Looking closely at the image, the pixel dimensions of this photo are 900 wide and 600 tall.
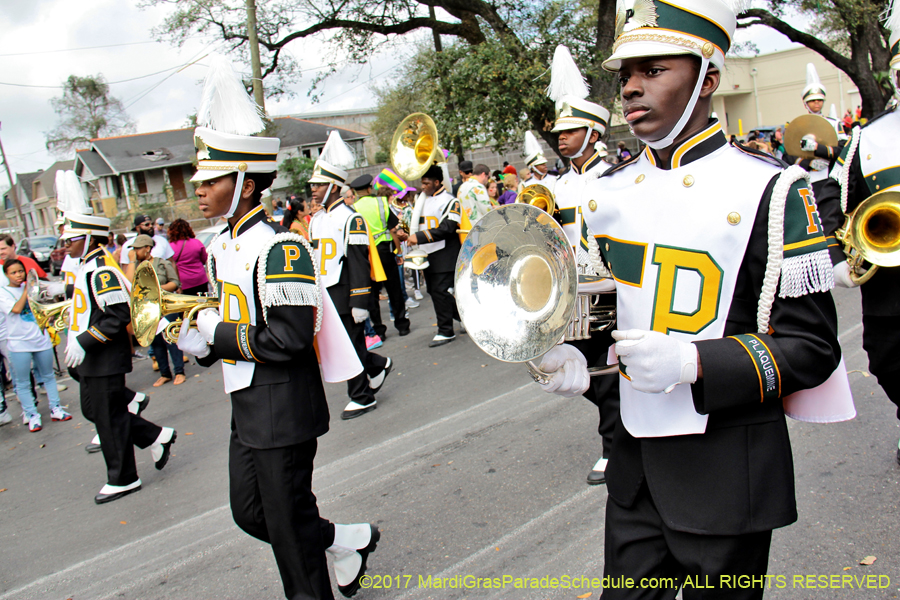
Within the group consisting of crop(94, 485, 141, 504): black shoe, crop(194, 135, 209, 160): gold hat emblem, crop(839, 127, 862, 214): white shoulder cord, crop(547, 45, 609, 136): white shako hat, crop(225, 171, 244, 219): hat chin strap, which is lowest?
crop(94, 485, 141, 504): black shoe

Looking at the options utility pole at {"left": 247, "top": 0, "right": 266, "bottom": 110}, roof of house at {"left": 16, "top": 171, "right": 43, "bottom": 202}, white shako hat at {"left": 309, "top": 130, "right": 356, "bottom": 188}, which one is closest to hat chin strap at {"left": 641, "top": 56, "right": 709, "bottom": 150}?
white shako hat at {"left": 309, "top": 130, "right": 356, "bottom": 188}

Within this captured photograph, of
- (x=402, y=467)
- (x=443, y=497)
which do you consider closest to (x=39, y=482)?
(x=402, y=467)

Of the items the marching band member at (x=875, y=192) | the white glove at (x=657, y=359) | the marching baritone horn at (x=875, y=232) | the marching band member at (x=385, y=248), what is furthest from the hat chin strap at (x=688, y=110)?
the marching band member at (x=385, y=248)

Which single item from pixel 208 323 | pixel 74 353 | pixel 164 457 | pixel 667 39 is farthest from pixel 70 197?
pixel 667 39

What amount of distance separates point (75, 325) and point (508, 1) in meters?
13.6

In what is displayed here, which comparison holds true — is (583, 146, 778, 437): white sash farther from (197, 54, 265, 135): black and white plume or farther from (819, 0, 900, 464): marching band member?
(197, 54, 265, 135): black and white plume

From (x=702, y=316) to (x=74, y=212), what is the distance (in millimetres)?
5413

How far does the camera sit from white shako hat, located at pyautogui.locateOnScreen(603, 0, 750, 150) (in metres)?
1.68

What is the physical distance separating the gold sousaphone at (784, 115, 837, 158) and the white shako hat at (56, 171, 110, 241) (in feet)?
19.9

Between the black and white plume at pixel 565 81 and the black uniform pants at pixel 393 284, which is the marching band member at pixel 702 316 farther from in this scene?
the black uniform pants at pixel 393 284

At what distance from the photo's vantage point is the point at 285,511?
2.84 metres

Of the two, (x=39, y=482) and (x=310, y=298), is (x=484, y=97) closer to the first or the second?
(x=39, y=482)

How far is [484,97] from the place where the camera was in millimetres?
14305

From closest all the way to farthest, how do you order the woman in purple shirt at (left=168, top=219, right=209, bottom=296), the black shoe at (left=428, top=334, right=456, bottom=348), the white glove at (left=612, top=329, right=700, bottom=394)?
the white glove at (left=612, top=329, right=700, bottom=394) < the black shoe at (left=428, top=334, right=456, bottom=348) < the woman in purple shirt at (left=168, top=219, right=209, bottom=296)
